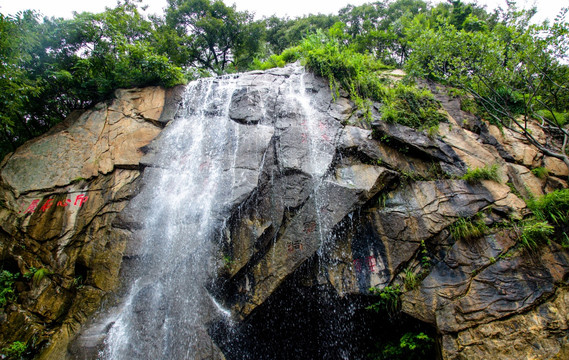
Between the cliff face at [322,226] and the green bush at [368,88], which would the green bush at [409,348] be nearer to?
the cliff face at [322,226]

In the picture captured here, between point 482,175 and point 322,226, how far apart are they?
392 centimetres

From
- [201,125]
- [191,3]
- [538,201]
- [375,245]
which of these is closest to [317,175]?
[375,245]

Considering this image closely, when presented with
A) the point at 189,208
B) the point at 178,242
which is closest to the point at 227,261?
the point at 178,242

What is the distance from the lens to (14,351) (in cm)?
523

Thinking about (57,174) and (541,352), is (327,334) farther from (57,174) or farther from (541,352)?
(57,174)

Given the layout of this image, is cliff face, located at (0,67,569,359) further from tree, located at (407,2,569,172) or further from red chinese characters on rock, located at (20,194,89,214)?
tree, located at (407,2,569,172)

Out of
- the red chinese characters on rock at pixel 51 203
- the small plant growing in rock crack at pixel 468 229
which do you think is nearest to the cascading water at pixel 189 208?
the red chinese characters on rock at pixel 51 203

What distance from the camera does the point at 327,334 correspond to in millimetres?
5957

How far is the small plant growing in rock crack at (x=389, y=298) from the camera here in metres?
5.23

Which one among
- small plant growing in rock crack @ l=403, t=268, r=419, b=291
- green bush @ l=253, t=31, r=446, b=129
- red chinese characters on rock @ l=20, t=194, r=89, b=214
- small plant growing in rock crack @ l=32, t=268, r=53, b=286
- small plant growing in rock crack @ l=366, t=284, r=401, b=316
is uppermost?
green bush @ l=253, t=31, r=446, b=129

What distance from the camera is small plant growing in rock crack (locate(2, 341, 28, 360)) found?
205 inches

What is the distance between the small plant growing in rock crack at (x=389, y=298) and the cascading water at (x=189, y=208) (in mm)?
2187

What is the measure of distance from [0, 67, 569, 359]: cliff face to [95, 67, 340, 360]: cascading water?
0.11 m

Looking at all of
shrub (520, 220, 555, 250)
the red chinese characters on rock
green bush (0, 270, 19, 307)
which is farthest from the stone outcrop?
shrub (520, 220, 555, 250)
